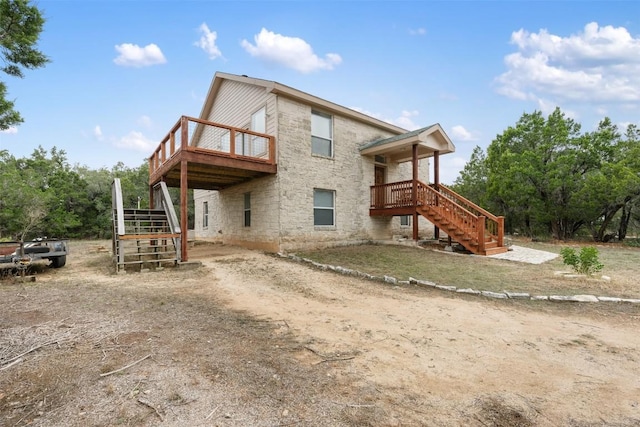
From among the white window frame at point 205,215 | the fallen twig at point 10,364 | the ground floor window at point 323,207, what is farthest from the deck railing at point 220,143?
the fallen twig at point 10,364

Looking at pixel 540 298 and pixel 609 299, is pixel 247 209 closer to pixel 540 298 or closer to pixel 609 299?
pixel 540 298

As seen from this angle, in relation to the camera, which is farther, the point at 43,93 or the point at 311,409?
the point at 43,93

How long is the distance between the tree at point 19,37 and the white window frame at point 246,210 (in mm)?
7098

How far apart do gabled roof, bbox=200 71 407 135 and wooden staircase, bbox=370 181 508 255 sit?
9.64ft

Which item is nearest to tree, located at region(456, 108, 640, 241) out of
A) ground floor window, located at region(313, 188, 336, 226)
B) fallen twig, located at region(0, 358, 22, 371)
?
ground floor window, located at region(313, 188, 336, 226)

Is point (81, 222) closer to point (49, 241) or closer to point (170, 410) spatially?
point (49, 241)

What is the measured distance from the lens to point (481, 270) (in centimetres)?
765

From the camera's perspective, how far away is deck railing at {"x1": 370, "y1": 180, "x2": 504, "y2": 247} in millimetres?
10281

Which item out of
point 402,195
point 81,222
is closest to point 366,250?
point 402,195

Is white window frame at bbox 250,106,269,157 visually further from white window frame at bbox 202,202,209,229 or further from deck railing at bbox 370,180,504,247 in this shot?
white window frame at bbox 202,202,209,229

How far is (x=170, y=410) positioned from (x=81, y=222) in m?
28.0

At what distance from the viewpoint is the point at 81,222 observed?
Result: 929 inches

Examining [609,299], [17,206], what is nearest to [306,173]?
[609,299]

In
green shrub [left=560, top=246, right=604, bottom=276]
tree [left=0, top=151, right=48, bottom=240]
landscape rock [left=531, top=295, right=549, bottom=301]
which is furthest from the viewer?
tree [left=0, top=151, right=48, bottom=240]
